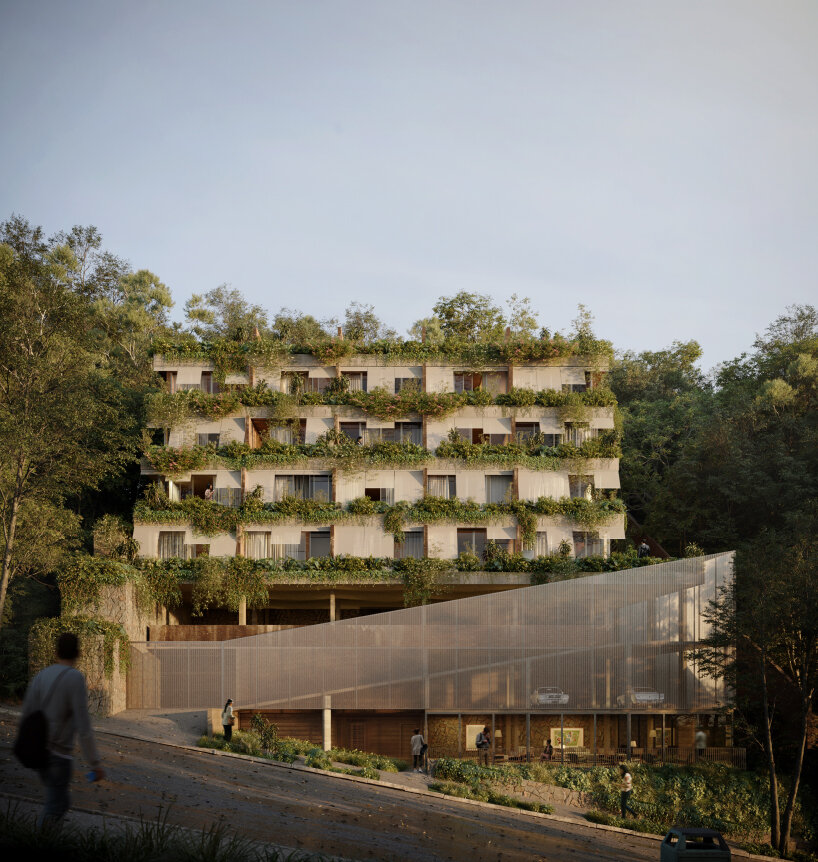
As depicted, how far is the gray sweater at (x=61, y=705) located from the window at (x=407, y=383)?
37823 mm

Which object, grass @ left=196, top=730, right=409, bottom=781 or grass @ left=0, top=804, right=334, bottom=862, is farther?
grass @ left=196, top=730, right=409, bottom=781

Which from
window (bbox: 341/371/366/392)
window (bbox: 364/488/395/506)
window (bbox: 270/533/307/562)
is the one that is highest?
window (bbox: 341/371/366/392)

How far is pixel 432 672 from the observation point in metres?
33.2

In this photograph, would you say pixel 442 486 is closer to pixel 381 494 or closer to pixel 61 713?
pixel 381 494

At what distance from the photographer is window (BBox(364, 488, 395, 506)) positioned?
44531 millimetres

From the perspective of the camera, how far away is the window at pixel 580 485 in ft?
148

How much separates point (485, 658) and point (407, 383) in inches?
655

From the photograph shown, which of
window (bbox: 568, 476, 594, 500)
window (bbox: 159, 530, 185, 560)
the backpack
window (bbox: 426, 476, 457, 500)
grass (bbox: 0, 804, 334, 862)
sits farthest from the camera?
window (bbox: 568, 476, 594, 500)

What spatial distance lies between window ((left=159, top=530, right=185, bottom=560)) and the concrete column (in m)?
12.9

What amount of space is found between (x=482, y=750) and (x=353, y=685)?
4668 millimetres

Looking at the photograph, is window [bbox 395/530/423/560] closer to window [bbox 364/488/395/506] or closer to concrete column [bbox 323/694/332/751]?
window [bbox 364/488/395/506]

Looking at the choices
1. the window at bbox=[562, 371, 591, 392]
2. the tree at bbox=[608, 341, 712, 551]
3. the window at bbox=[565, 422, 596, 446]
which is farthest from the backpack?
the tree at bbox=[608, 341, 712, 551]

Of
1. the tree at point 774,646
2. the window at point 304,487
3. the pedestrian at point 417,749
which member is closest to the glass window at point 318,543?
the window at point 304,487

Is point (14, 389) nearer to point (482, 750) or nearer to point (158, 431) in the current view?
point (158, 431)
